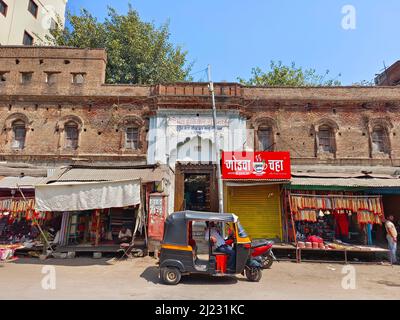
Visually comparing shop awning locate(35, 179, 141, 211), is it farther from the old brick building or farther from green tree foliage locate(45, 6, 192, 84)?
green tree foliage locate(45, 6, 192, 84)

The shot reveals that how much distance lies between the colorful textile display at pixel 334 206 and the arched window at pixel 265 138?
192 inches

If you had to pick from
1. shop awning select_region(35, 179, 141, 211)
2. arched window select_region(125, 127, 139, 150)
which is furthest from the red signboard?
arched window select_region(125, 127, 139, 150)

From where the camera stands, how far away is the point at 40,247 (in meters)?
10.9

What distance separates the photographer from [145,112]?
15297 millimetres

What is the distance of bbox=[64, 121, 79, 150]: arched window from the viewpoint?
1532cm

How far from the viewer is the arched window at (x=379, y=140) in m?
15.2

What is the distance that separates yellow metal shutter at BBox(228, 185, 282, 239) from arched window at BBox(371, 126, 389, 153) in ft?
24.8

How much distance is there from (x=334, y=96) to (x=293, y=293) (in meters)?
13.5

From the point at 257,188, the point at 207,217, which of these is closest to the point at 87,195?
the point at 207,217

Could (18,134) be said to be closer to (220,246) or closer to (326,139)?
(220,246)

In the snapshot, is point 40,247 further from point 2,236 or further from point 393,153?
point 393,153

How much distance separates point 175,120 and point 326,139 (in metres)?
9.50

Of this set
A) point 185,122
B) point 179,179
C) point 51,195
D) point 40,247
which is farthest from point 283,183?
point 40,247

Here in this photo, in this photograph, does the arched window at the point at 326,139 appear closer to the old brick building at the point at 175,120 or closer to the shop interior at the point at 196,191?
the old brick building at the point at 175,120
